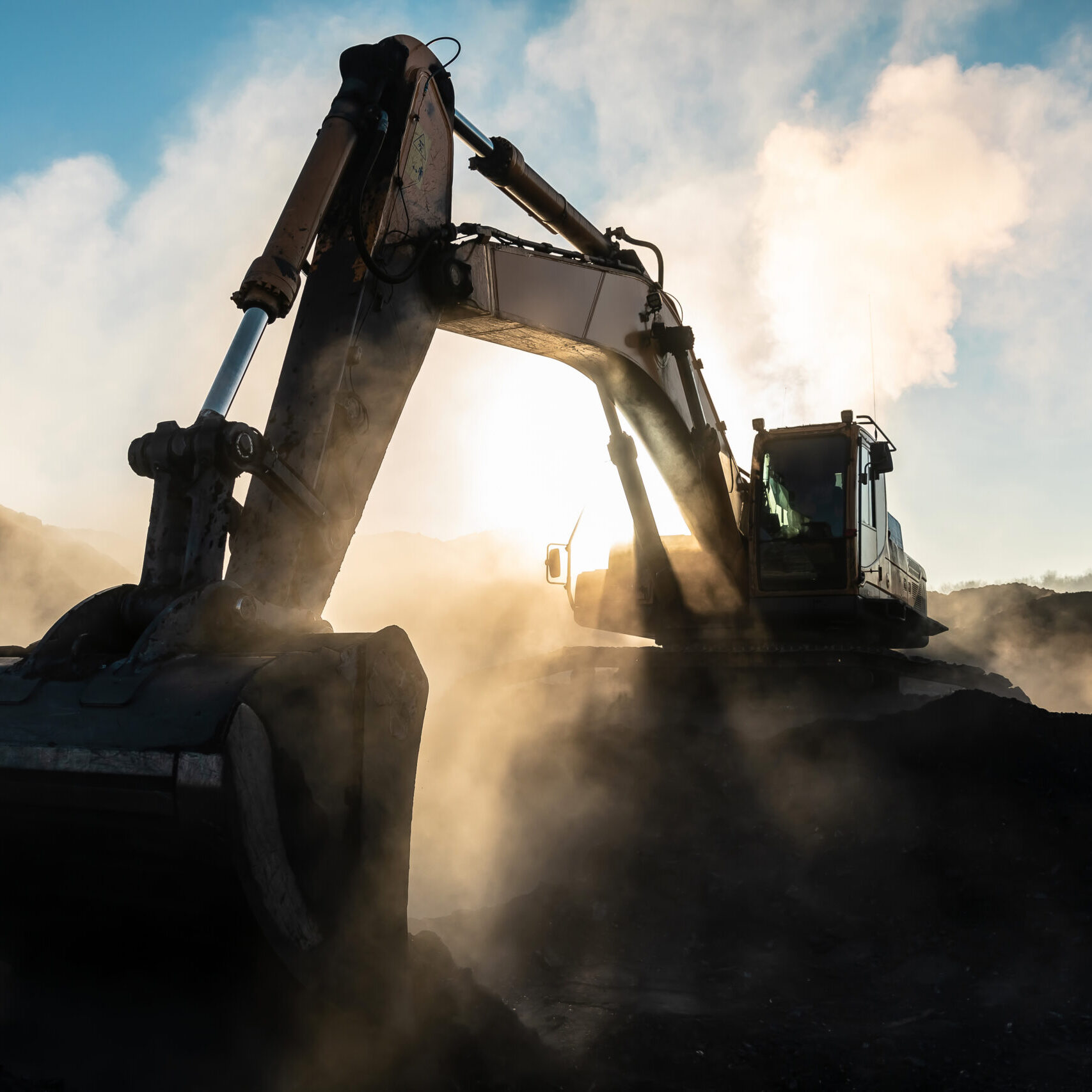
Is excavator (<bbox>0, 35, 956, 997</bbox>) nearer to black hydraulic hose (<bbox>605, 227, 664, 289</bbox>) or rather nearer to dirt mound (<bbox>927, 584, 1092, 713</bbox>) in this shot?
black hydraulic hose (<bbox>605, 227, 664, 289</bbox>)

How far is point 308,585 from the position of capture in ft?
11.3

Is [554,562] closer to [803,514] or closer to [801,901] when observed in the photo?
[803,514]

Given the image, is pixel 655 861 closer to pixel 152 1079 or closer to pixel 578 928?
pixel 578 928

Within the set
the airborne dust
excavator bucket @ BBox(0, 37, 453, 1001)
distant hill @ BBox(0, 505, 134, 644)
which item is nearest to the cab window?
the airborne dust

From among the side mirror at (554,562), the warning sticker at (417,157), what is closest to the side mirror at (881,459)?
the side mirror at (554,562)

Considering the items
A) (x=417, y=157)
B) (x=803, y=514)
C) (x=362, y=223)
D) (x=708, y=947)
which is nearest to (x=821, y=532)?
(x=803, y=514)

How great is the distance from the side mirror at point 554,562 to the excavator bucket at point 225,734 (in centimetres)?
563

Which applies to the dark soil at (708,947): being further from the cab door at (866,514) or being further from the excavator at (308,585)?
the cab door at (866,514)

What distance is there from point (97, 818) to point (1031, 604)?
27475 millimetres

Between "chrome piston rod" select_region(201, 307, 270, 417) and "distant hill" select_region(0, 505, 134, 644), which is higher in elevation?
"distant hill" select_region(0, 505, 134, 644)

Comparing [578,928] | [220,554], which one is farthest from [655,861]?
[220,554]

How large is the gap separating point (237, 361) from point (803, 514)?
569 cm

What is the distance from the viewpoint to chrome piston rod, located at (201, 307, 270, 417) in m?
3.05

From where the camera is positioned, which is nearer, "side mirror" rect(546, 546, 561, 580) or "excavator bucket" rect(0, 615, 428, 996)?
"excavator bucket" rect(0, 615, 428, 996)
